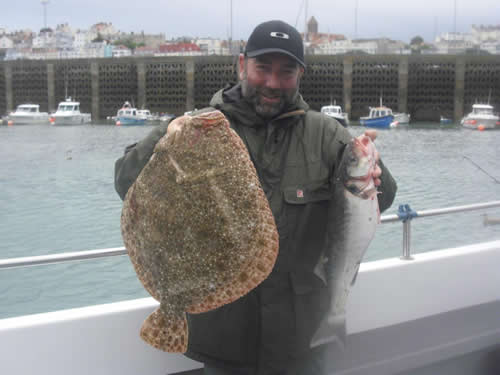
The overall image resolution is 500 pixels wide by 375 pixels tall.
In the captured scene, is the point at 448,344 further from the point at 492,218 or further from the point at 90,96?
the point at 90,96

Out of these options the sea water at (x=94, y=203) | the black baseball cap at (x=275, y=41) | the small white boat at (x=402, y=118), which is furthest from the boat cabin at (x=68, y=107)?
the black baseball cap at (x=275, y=41)

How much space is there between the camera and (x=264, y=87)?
2.28 meters

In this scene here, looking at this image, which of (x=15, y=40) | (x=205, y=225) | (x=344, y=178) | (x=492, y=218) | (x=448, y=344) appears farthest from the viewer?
(x=15, y=40)

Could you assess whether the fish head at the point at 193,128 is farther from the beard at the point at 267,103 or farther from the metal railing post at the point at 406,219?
the metal railing post at the point at 406,219

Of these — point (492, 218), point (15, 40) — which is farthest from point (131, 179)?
point (15, 40)

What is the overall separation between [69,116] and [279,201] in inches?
1870

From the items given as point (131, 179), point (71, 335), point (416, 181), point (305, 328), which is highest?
point (131, 179)

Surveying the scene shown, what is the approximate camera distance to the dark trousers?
225 cm

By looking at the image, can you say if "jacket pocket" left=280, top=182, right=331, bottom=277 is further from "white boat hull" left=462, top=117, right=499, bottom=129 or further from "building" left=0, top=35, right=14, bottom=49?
"building" left=0, top=35, right=14, bottom=49

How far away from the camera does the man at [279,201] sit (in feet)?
7.24

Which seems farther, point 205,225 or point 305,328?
point 305,328

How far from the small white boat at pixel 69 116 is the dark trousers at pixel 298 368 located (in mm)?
47295

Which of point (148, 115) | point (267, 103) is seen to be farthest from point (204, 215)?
point (148, 115)

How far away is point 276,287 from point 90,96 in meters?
53.8
